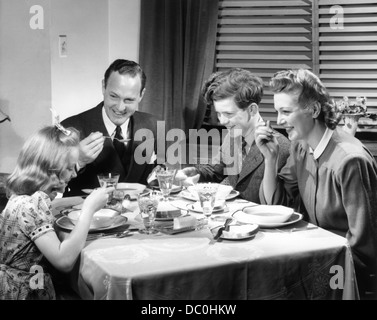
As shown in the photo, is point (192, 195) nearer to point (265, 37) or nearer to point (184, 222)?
point (184, 222)

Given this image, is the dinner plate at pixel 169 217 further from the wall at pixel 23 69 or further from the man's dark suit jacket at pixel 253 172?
the wall at pixel 23 69

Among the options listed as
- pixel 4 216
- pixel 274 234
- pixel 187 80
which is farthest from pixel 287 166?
pixel 187 80

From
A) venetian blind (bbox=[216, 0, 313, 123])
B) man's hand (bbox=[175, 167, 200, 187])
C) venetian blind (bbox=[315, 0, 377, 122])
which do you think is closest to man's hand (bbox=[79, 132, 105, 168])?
man's hand (bbox=[175, 167, 200, 187])

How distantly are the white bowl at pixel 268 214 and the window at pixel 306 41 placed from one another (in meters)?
1.90

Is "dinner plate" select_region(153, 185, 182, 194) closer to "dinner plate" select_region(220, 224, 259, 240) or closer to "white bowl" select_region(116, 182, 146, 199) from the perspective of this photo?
"white bowl" select_region(116, 182, 146, 199)

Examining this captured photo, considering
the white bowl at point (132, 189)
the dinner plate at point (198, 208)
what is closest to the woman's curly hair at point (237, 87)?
the white bowl at point (132, 189)

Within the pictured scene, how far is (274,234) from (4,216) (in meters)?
0.92

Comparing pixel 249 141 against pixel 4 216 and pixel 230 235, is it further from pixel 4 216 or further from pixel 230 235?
pixel 4 216

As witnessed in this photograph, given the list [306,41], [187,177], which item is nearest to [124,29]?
[306,41]

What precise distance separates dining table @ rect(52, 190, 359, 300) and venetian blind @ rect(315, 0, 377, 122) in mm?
2076

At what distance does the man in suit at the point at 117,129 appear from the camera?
9.70 feet

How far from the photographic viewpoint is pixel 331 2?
3.68m

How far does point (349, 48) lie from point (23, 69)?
225cm

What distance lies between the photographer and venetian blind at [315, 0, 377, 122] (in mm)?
3646
